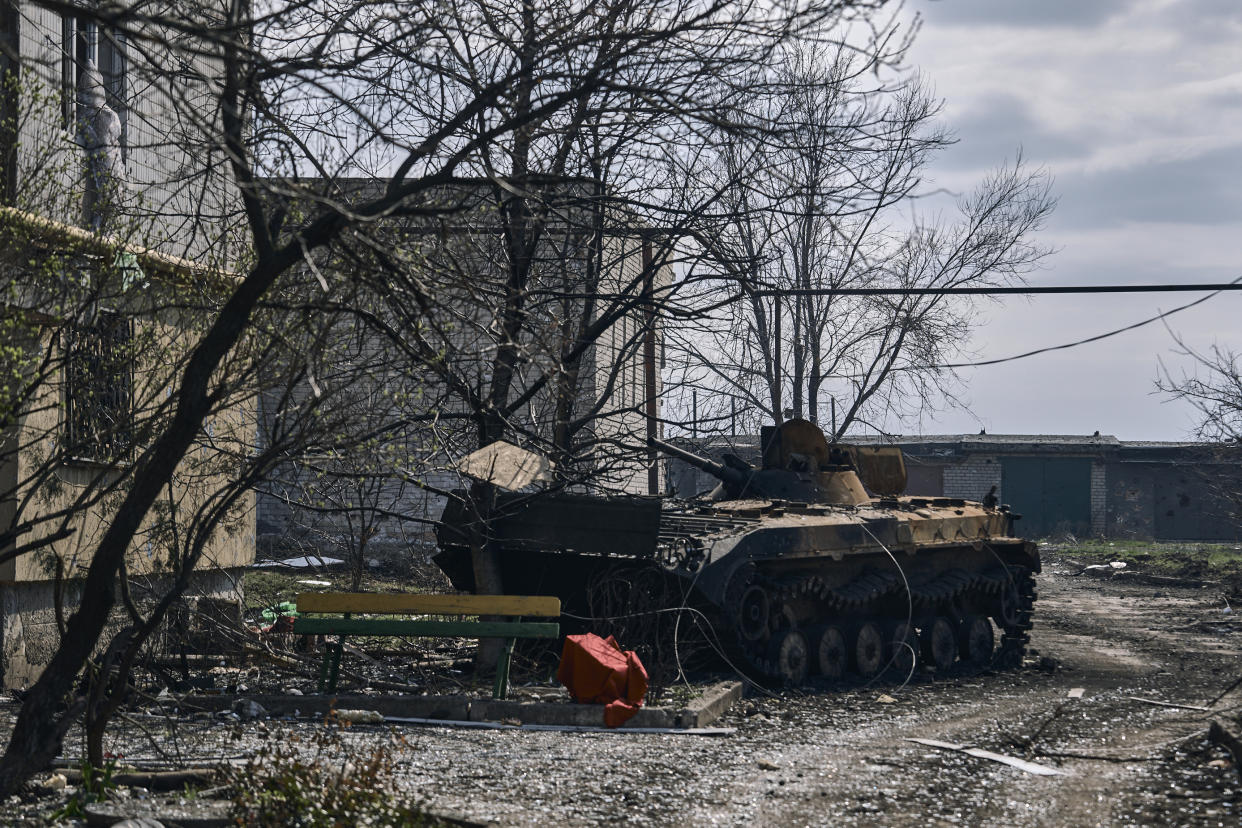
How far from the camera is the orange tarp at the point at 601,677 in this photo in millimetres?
9992

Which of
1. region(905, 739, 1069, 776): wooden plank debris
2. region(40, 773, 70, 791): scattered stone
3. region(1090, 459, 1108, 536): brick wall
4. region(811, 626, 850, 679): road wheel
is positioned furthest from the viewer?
region(1090, 459, 1108, 536): brick wall

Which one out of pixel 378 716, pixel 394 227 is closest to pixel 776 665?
pixel 378 716

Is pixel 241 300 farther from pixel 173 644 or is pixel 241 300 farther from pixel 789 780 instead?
pixel 173 644

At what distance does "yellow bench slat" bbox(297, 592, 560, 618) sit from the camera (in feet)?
35.7

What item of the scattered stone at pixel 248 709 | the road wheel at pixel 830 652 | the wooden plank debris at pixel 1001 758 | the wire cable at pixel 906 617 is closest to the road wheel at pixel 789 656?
the road wheel at pixel 830 652

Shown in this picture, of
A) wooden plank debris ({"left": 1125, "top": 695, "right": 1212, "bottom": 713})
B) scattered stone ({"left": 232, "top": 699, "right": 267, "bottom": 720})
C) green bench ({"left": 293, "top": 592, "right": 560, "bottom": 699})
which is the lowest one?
wooden plank debris ({"left": 1125, "top": 695, "right": 1212, "bottom": 713})

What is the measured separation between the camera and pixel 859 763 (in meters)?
8.55

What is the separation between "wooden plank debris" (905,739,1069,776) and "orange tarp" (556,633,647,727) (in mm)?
1962

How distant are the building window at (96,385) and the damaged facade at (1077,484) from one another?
31.9 metres

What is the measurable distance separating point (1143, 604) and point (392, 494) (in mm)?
13489

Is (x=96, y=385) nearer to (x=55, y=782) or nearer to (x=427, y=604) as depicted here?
(x=427, y=604)

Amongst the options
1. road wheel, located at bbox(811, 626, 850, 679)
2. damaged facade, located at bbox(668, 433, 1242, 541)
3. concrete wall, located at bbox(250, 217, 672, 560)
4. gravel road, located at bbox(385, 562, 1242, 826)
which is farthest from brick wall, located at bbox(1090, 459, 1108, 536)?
road wheel, located at bbox(811, 626, 850, 679)

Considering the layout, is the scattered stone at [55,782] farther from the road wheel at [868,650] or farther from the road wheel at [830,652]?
the road wheel at [868,650]

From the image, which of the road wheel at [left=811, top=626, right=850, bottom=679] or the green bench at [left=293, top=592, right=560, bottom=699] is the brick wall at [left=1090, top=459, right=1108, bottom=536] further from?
the green bench at [left=293, top=592, right=560, bottom=699]
